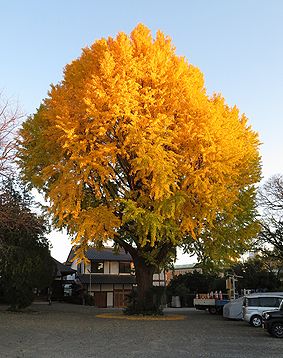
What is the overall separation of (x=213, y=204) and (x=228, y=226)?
10.8 ft

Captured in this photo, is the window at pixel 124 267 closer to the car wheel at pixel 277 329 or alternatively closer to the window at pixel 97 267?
the window at pixel 97 267

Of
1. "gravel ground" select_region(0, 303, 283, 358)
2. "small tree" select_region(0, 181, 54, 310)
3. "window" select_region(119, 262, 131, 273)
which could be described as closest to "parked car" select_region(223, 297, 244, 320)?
"gravel ground" select_region(0, 303, 283, 358)

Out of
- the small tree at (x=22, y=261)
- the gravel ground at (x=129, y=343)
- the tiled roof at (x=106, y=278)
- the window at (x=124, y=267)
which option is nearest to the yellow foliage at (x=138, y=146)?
the small tree at (x=22, y=261)

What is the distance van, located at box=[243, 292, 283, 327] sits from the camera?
64.7 feet

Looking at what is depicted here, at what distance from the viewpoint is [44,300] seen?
49000 mm

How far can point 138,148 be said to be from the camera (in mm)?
19484

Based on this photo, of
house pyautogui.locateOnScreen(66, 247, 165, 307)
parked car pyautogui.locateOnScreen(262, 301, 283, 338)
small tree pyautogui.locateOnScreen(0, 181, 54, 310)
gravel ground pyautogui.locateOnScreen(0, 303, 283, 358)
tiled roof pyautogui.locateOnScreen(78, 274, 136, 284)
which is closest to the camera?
gravel ground pyautogui.locateOnScreen(0, 303, 283, 358)

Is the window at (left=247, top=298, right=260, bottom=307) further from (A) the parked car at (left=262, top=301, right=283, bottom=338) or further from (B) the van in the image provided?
(A) the parked car at (left=262, top=301, right=283, bottom=338)

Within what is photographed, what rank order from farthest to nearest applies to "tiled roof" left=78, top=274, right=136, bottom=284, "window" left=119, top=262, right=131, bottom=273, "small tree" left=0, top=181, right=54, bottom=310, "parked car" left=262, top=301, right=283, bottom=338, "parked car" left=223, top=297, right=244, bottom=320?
"window" left=119, top=262, right=131, bottom=273
"tiled roof" left=78, top=274, right=136, bottom=284
"small tree" left=0, top=181, right=54, bottom=310
"parked car" left=223, top=297, right=244, bottom=320
"parked car" left=262, top=301, right=283, bottom=338

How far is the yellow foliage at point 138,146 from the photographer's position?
781 inches

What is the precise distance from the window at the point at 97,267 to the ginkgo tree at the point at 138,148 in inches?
1059

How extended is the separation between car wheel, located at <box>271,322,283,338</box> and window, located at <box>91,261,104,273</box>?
36.0 metres

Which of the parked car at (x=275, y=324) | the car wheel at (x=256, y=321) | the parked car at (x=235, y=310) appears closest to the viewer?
the parked car at (x=275, y=324)

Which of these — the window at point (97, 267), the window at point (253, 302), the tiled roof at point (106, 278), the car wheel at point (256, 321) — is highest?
the window at point (97, 267)
